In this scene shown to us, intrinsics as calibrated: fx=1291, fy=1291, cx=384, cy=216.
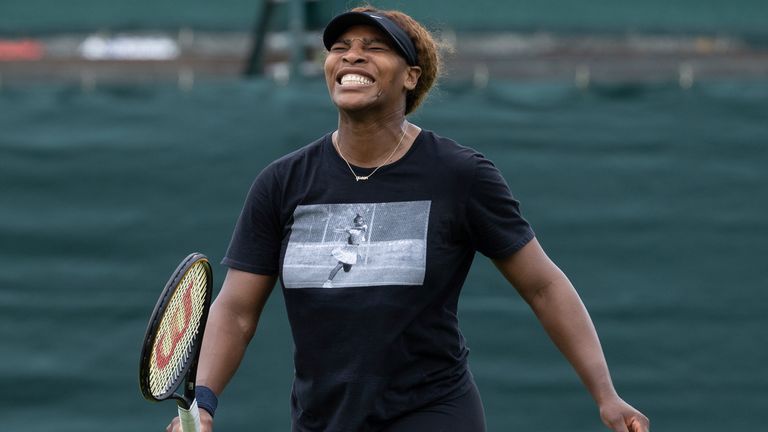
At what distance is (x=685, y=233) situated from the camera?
6.01 m

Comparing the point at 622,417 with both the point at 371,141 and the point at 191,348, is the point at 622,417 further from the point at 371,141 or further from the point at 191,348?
the point at 191,348

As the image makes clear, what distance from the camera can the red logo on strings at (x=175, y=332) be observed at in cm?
305

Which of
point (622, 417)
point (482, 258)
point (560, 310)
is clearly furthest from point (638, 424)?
point (482, 258)

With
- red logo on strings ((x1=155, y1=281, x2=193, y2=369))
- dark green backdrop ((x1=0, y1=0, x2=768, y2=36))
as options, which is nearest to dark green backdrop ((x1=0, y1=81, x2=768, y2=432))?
dark green backdrop ((x1=0, y1=0, x2=768, y2=36))

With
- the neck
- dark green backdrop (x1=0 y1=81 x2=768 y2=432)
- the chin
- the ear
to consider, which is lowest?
dark green backdrop (x1=0 y1=81 x2=768 y2=432)

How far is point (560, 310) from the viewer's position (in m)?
3.48

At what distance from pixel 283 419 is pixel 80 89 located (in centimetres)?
182

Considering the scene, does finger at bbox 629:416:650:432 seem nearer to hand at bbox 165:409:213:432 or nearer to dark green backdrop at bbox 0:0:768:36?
hand at bbox 165:409:213:432

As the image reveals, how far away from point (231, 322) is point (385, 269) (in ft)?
1.68

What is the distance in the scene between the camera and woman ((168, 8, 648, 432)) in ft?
10.9

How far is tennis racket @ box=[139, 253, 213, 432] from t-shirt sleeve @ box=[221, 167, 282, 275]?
193mm

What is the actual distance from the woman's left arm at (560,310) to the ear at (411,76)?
54cm

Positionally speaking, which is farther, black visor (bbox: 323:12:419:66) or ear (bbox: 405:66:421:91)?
ear (bbox: 405:66:421:91)

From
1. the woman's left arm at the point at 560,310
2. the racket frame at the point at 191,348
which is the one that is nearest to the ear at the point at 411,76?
the woman's left arm at the point at 560,310
